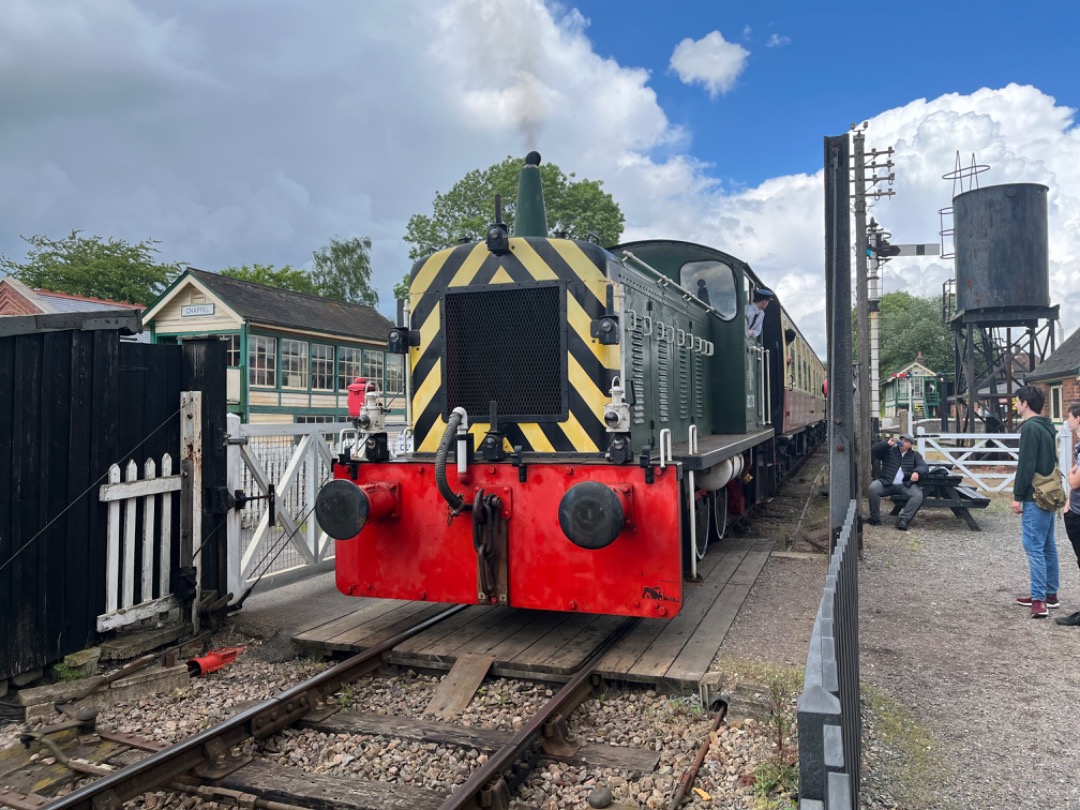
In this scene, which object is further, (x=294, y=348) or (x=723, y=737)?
(x=294, y=348)

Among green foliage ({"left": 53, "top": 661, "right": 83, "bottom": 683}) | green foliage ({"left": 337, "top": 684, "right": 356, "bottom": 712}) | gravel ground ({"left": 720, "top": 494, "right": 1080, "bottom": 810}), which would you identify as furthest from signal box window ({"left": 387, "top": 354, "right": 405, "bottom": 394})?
green foliage ({"left": 337, "top": 684, "right": 356, "bottom": 712})

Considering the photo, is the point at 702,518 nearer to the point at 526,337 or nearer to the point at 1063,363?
the point at 526,337

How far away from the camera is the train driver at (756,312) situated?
819cm

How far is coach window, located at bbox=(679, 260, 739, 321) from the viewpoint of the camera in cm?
779

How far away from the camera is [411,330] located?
539cm

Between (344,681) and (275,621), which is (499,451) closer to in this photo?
(344,681)

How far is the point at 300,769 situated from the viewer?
337cm

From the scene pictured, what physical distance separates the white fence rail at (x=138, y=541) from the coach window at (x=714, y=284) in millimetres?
5360

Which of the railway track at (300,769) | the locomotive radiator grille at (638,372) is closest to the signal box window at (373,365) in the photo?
the locomotive radiator grille at (638,372)

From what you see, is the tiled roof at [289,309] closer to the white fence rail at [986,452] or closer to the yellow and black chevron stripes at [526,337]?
the yellow and black chevron stripes at [526,337]

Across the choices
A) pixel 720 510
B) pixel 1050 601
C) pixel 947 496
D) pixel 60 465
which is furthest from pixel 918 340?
pixel 60 465

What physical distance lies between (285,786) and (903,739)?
295cm

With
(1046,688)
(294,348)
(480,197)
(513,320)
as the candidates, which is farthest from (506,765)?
(480,197)

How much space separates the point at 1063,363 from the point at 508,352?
2698 cm
